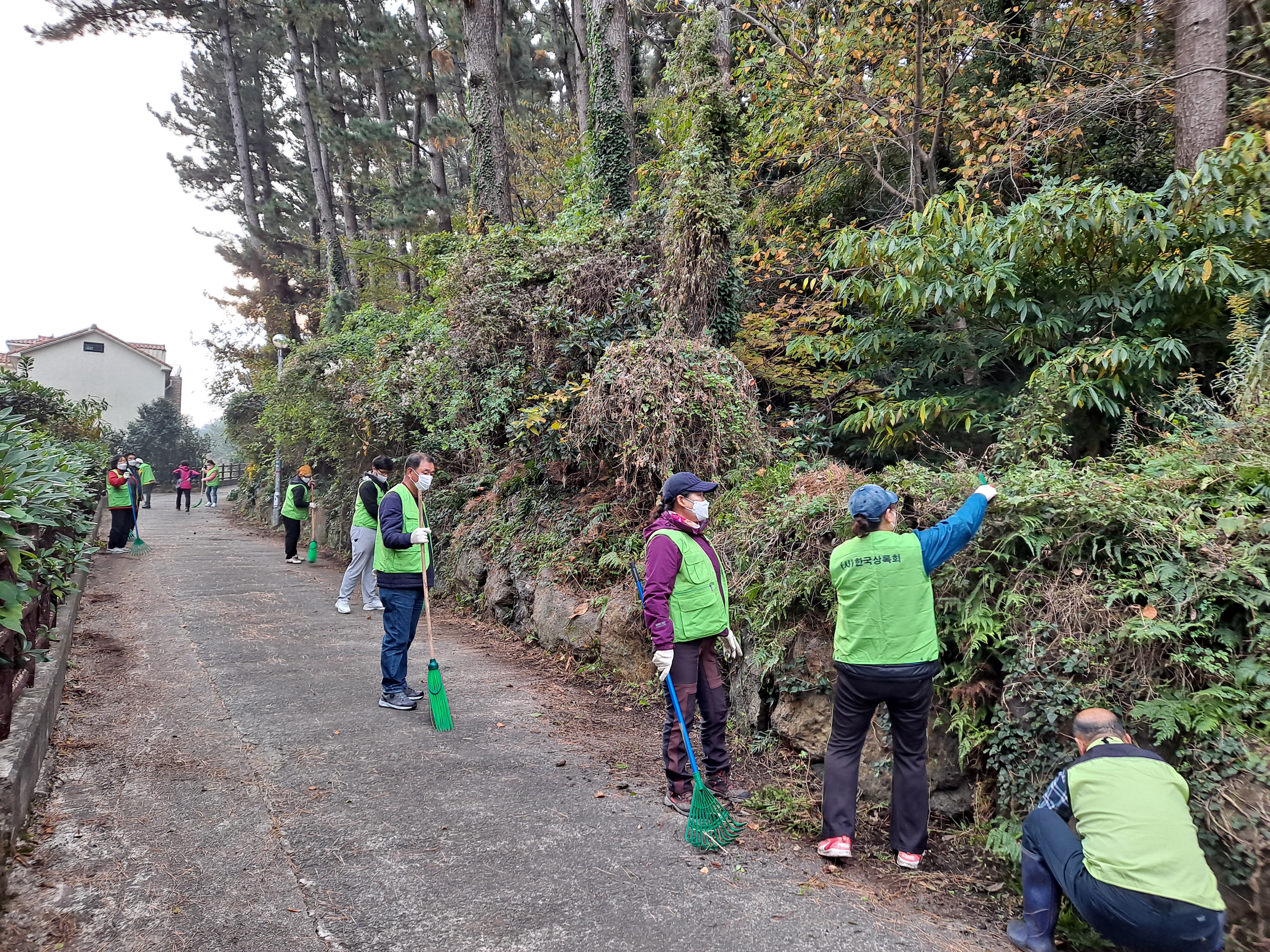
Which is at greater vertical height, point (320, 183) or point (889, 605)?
point (320, 183)

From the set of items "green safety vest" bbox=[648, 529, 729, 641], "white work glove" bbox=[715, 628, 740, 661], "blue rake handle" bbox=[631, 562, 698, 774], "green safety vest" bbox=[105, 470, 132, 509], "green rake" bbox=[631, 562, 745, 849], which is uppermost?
"green safety vest" bbox=[105, 470, 132, 509]

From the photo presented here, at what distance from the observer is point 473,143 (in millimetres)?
14117

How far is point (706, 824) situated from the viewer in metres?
3.85

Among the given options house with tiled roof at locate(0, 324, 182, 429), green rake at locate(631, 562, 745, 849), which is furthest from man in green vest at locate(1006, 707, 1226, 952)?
house with tiled roof at locate(0, 324, 182, 429)

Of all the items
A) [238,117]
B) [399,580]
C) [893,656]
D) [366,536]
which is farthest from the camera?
[238,117]

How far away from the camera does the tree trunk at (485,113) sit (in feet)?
45.4

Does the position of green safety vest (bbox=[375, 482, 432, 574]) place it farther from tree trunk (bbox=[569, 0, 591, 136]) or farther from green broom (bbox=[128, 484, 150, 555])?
tree trunk (bbox=[569, 0, 591, 136])

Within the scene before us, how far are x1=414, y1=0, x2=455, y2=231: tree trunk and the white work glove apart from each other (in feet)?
65.7

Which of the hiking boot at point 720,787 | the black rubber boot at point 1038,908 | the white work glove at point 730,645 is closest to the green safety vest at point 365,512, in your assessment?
the white work glove at point 730,645

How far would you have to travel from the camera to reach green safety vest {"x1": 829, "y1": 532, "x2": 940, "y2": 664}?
3.64 m

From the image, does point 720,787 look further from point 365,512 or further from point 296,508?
point 296,508

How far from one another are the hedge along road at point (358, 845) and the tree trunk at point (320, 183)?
1801 centimetres

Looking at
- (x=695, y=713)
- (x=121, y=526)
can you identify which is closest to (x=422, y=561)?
(x=695, y=713)

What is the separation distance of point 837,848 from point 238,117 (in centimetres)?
2906
